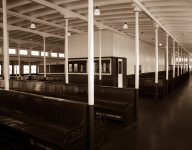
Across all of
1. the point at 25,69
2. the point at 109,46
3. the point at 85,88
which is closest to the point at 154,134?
the point at 85,88

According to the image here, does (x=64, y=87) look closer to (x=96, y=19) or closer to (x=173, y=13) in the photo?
(x=96, y=19)

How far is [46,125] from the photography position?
3984mm

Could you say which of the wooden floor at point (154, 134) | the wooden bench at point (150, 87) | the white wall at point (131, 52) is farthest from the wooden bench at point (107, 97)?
the white wall at point (131, 52)

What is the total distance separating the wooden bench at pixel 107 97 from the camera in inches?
217

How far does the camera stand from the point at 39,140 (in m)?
3.40

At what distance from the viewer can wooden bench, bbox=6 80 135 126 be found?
5.50 metres

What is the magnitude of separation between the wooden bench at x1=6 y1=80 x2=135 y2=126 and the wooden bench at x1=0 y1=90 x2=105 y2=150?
142 cm

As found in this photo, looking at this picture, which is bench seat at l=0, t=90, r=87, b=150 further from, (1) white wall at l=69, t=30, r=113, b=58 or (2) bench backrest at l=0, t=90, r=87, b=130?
(1) white wall at l=69, t=30, r=113, b=58

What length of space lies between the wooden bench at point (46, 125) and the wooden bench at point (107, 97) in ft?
4.65

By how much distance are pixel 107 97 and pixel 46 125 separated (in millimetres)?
3054

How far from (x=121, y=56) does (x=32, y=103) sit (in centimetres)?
1075

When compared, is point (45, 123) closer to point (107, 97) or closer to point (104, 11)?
point (107, 97)

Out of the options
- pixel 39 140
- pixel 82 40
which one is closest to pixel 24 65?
pixel 82 40

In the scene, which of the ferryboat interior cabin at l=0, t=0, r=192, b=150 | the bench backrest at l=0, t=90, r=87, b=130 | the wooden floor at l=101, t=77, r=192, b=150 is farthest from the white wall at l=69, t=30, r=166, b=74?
the bench backrest at l=0, t=90, r=87, b=130
